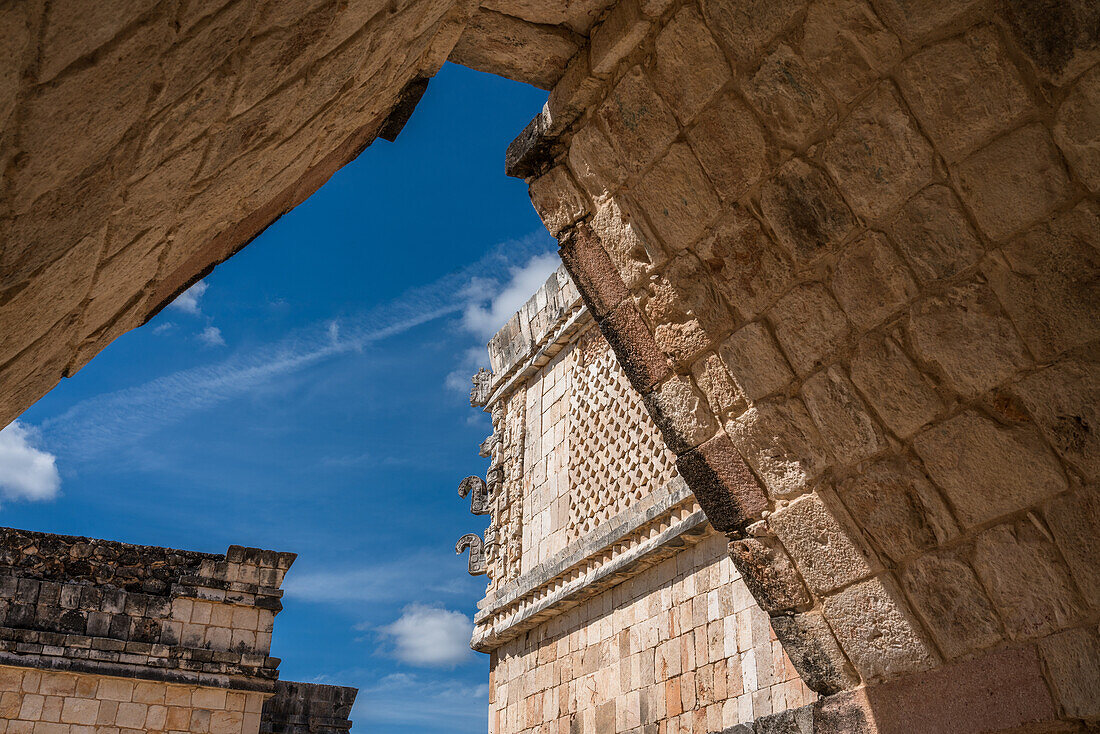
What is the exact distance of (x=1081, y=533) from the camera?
8.55ft

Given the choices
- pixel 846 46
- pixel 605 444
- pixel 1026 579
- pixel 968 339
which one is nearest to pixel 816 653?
pixel 1026 579

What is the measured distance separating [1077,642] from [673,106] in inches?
82.6

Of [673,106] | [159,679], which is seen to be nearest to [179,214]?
[673,106]

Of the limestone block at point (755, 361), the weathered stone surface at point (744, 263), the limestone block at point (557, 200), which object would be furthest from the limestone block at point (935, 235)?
the limestone block at point (557, 200)

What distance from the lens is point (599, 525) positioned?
22.6ft

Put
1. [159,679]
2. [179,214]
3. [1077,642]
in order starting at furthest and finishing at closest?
1. [159,679]
2. [1077,642]
3. [179,214]

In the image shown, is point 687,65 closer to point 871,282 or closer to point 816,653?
point 871,282

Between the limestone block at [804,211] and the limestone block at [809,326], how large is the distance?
0.13m

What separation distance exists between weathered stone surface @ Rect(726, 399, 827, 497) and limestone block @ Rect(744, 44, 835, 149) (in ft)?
3.16

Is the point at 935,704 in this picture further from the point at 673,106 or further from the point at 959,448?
the point at 673,106

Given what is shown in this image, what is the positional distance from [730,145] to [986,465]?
1295 millimetres

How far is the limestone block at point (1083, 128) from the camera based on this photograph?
2.20m

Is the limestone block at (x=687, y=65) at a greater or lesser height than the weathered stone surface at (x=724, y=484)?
greater

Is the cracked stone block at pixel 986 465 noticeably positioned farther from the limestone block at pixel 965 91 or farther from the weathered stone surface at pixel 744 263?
the limestone block at pixel 965 91
